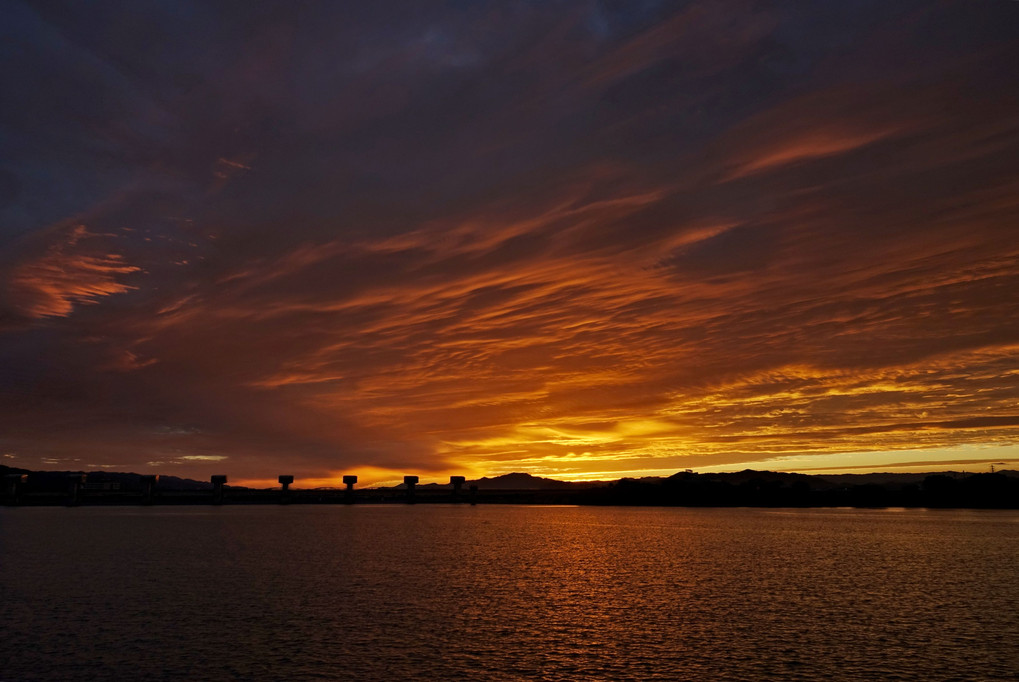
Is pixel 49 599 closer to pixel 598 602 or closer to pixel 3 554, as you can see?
pixel 598 602

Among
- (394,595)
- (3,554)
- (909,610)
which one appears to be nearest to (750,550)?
(909,610)

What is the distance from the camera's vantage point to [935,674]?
29.2m

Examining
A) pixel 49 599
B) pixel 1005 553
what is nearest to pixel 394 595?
pixel 49 599

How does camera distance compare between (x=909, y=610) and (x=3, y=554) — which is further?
(x=3, y=554)

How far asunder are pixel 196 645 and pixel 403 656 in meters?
10.3

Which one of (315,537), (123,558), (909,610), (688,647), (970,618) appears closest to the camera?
(688,647)

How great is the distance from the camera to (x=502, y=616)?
140 ft

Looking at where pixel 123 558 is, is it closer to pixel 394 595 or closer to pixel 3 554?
pixel 3 554

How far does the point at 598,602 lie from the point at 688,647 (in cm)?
1475

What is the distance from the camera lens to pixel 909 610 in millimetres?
45031

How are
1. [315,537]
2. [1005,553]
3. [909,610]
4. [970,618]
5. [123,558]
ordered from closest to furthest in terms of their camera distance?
[970,618] < [909,610] < [123,558] < [1005,553] < [315,537]

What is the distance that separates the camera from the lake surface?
99.0ft

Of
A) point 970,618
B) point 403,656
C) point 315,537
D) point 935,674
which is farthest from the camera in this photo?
point 315,537

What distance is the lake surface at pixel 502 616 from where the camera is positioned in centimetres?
3017
